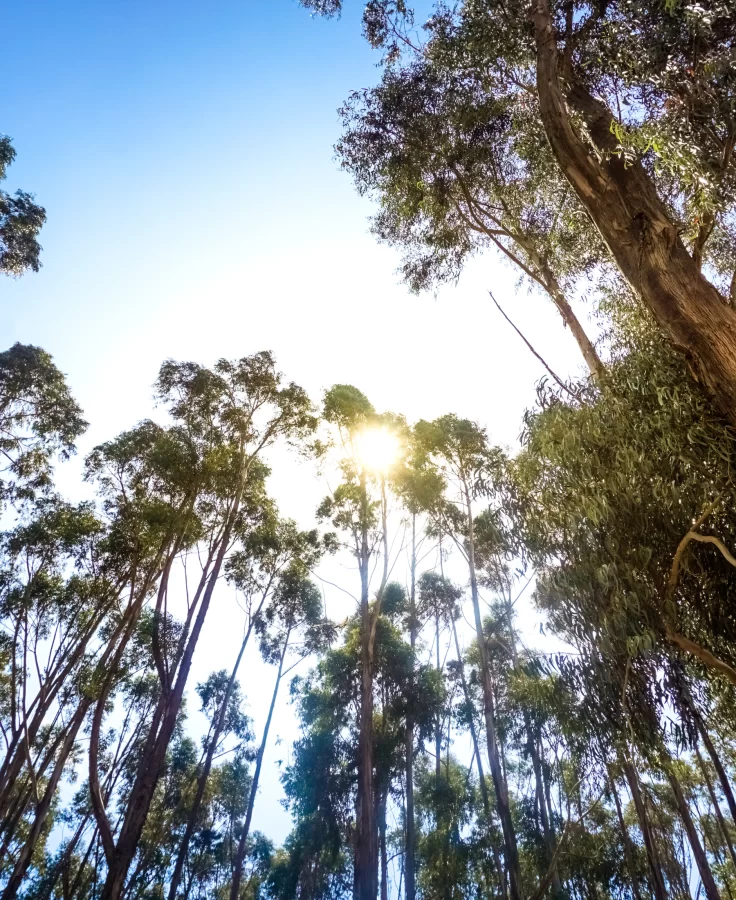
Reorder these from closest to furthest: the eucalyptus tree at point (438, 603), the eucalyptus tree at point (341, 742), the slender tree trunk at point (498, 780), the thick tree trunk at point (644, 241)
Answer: the thick tree trunk at point (644, 241) < the slender tree trunk at point (498, 780) < the eucalyptus tree at point (341, 742) < the eucalyptus tree at point (438, 603)

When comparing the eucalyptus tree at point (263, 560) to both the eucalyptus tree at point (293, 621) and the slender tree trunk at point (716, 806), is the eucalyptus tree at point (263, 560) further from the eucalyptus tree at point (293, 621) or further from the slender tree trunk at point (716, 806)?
the slender tree trunk at point (716, 806)

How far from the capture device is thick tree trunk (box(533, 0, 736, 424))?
336cm

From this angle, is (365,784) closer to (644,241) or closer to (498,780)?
(498,780)

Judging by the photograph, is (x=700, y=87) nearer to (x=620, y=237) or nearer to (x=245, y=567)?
(x=620, y=237)

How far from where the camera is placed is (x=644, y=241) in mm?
3975

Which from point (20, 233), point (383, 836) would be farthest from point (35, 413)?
point (383, 836)

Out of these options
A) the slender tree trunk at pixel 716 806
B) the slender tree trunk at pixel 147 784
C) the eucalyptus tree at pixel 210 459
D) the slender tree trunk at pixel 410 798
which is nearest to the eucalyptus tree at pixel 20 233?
the eucalyptus tree at pixel 210 459

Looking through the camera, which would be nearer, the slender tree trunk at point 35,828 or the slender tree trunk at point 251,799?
the slender tree trunk at point 35,828

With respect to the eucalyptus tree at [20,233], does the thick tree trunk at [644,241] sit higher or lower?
lower

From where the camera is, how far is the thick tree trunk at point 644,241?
3355 millimetres

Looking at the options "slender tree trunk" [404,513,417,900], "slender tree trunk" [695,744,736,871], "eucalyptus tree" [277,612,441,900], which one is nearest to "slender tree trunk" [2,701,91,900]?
"eucalyptus tree" [277,612,441,900]

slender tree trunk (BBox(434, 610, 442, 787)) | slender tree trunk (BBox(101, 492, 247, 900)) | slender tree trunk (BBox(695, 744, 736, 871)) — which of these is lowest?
slender tree trunk (BBox(101, 492, 247, 900))

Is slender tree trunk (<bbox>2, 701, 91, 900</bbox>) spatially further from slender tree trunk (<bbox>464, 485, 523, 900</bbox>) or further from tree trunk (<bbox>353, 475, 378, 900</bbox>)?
slender tree trunk (<bbox>464, 485, 523, 900</bbox>)

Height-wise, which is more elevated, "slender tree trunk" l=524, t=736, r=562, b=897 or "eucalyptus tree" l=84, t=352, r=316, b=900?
"eucalyptus tree" l=84, t=352, r=316, b=900
